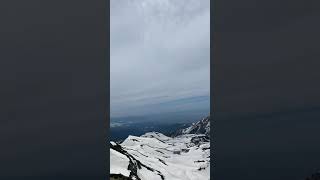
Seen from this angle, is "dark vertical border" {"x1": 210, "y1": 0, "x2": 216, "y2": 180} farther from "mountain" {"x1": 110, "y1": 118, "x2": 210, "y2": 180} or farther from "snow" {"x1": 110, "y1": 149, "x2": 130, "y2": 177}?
"snow" {"x1": 110, "y1": 149, "x2": 130, "y2": 177}

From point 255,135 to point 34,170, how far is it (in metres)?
2.30

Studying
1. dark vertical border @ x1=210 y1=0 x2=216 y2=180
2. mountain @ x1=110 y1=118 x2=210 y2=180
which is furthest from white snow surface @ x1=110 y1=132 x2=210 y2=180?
dark vertical border @ x1=210 y1=0 x2=216 y2=180

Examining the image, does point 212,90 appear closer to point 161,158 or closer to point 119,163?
point 119,163

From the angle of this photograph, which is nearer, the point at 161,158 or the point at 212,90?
the point at 212,90

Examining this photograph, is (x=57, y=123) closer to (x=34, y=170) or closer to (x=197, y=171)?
(x=34, y=170)

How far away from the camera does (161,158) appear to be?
1803 centimetres

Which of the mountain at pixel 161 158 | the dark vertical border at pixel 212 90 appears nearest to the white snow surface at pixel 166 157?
the mountain at pixel 161 158

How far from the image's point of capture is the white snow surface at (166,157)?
12.5 metres

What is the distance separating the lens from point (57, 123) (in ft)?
12.1

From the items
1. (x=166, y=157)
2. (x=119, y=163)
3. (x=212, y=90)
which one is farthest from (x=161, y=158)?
(x=212, y=90)

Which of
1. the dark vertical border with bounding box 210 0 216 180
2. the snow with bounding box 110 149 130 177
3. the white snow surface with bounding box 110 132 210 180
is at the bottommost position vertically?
the white snow surface with bounding box 110 132 210 180

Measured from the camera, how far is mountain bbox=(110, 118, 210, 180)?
11824 millimetres

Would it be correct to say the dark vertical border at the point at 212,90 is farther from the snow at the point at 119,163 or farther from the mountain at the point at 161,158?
the snow at the point at 119,163

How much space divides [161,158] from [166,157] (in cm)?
80
